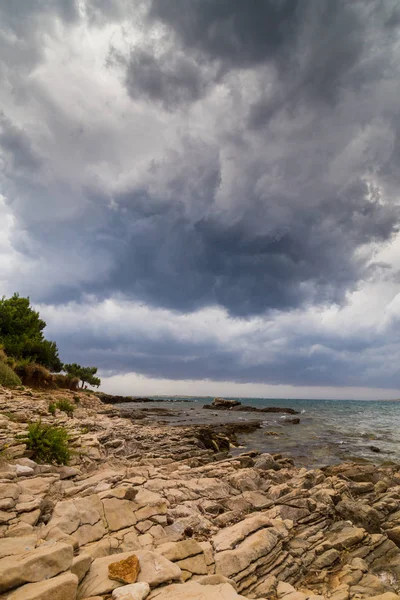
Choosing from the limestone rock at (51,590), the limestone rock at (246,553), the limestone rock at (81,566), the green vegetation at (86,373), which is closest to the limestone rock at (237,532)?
the limestone rock at (246,553)

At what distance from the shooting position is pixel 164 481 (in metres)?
10.8

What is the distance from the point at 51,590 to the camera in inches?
167

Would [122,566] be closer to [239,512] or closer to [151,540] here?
[151,540]

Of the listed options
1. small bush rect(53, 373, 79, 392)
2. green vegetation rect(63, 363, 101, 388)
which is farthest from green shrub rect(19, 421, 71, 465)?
green vegetation rect(63, 363, 101, 388)

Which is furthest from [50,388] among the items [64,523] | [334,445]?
[64,523]

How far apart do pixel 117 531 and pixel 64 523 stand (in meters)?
1.18

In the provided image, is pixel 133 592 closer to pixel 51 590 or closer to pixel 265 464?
pixel 51 590

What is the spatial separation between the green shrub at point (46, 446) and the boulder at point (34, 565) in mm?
6705

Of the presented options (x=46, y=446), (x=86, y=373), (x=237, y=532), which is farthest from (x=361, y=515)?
(x=86, y=373)

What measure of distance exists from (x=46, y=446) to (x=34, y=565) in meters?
7.46

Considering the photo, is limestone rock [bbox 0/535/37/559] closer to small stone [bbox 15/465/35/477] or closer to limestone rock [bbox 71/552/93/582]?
limestone rock [bbox 71/552/93/582]

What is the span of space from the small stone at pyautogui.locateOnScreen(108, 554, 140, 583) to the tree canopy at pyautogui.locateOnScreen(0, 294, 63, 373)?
50.8 metres

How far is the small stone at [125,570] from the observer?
4938mm

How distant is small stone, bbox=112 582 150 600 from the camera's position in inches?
179
